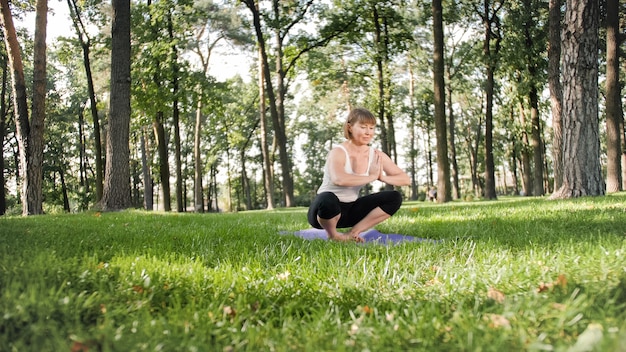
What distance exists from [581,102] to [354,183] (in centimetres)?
762

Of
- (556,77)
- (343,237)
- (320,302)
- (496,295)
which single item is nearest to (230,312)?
(320,302)

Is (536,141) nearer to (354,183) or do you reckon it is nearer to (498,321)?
(354,183)

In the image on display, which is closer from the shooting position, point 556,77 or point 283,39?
point 556,77

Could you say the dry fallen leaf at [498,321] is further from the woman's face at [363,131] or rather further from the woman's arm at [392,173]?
the woman's arm at [392,173]

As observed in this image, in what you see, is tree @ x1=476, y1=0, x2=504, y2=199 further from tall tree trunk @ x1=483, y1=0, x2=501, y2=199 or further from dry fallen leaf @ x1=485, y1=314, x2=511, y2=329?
dry fallen leaf @ x1=485, y1=314, x2=511, y2=329

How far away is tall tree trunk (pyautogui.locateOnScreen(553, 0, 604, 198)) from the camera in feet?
31.2

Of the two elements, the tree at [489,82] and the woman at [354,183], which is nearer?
the woman at [354,183]

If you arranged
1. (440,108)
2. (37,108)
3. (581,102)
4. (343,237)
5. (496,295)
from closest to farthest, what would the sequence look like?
(496,295)
(343,237)
(581,102)
(37,108)
(440,108)

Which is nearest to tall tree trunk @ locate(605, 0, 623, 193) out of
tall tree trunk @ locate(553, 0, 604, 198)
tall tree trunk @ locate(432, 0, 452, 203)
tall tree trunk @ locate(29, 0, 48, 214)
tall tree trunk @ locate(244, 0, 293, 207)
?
tall tree trunk @ locate(432, 0, 452, 203)

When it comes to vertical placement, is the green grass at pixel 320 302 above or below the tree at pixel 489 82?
below

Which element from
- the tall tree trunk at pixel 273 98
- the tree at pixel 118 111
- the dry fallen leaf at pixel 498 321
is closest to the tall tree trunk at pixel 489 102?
the tall tree trunk at pixel 273 98

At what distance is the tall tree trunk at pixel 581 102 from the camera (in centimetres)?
950

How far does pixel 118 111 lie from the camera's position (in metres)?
11.3

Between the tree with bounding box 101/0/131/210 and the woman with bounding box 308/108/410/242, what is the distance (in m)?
7.90
